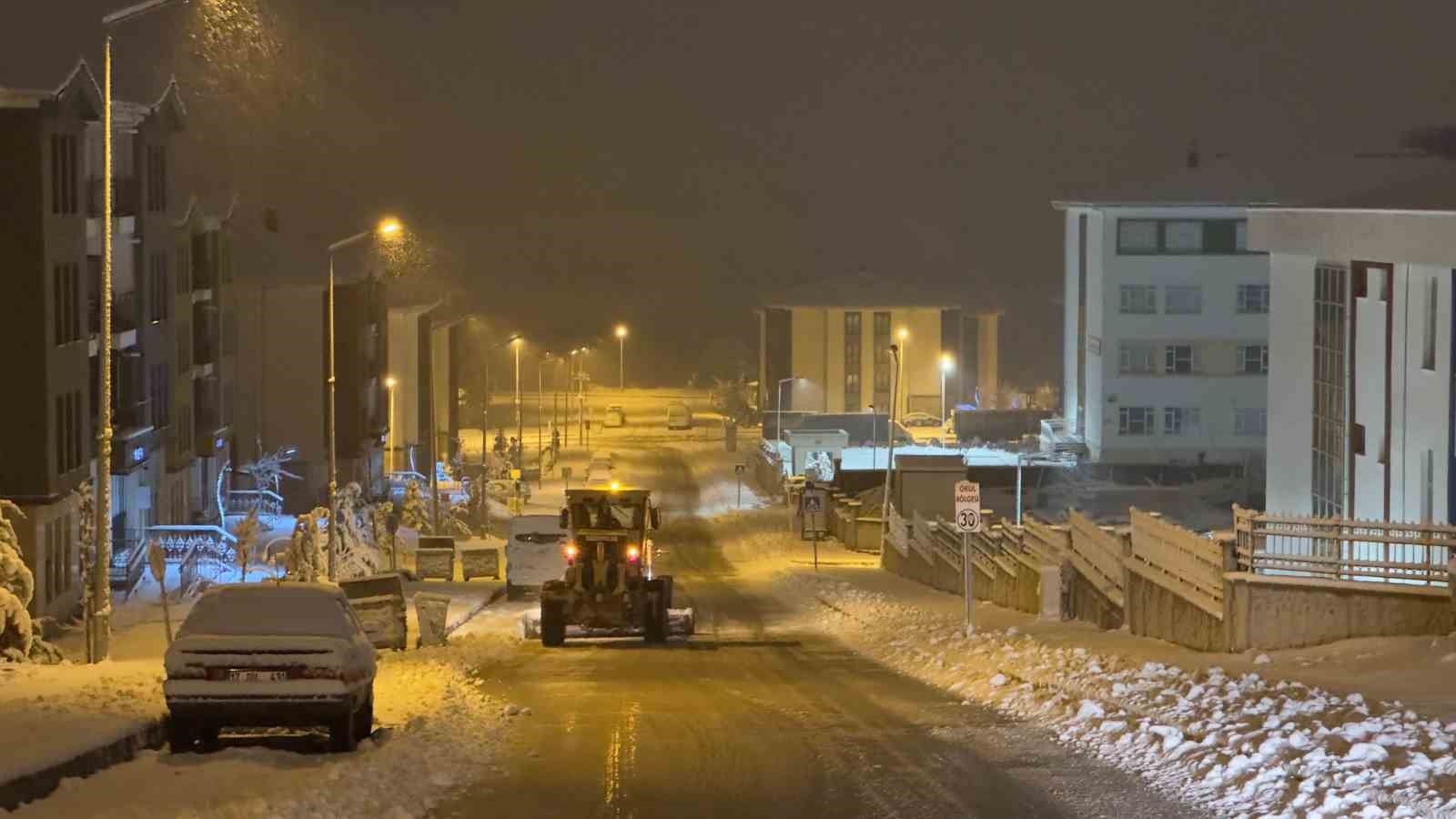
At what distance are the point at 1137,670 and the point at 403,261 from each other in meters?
123

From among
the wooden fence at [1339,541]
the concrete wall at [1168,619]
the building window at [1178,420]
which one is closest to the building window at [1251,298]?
the building window at [1178,420]

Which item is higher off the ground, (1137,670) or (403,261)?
(403,261)

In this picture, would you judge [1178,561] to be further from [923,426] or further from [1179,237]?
[923,426]

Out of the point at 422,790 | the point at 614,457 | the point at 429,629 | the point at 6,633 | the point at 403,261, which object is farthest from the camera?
the point at 403,261

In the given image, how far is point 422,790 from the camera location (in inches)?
591

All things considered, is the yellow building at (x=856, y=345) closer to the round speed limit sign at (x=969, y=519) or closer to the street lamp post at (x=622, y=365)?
the street lamp post at (x=622, y=365)

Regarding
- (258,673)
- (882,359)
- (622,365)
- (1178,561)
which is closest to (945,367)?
(882,359)

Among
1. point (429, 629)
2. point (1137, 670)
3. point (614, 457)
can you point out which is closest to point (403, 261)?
point (614, 457)

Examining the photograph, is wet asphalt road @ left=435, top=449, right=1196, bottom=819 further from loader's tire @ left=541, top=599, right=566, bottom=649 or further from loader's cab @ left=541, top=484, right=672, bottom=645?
loader's cab @ left=541, top=484, right=672, bottom=645

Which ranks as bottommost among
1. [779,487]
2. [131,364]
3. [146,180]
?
[779,487]

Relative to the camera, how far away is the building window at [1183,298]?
90.0 m

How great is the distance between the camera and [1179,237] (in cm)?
9000

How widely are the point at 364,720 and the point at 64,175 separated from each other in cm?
2479

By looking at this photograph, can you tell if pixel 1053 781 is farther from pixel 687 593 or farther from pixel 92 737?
pixel 687 593
